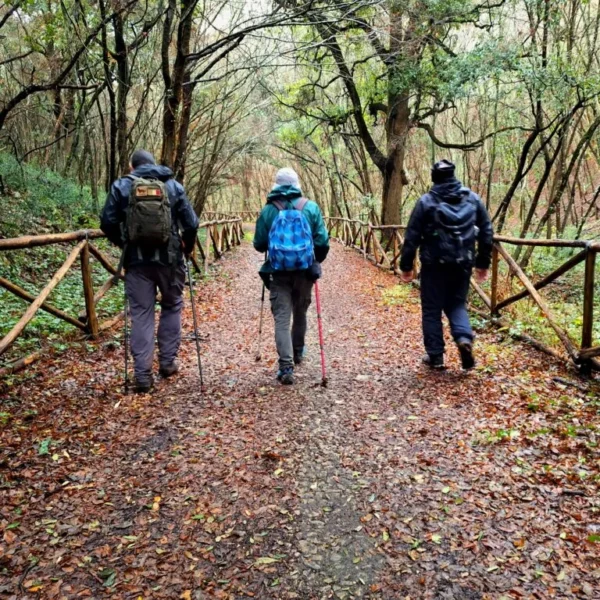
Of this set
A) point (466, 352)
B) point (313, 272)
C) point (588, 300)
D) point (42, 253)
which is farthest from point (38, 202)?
point (588, 300)

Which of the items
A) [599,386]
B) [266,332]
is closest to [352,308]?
[266,332]

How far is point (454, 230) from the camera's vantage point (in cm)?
451

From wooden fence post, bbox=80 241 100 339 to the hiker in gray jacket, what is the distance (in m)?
1.41

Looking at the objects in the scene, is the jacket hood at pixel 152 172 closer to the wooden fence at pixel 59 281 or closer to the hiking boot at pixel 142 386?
the wooden fence at pixel 59 281

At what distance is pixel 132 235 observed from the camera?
161 inches

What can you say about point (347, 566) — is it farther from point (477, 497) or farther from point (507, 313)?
point (507, 313)

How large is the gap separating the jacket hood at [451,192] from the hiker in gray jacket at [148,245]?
230 centimetres

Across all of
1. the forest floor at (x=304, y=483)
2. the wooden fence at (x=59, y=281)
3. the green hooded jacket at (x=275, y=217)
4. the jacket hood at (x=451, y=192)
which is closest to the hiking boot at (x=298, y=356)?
the forest floor at (x=304, y=483)

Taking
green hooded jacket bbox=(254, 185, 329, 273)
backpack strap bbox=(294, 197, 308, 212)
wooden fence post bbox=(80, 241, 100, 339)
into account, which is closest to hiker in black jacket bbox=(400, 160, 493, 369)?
green hooded jacket bbox=(254, 185, 329, 273)

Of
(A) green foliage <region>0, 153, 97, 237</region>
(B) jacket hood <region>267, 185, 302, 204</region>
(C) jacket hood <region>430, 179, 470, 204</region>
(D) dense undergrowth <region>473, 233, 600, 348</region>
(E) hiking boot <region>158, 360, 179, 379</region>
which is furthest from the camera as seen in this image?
(A) green foliage <region>0, 153, 97, 237</region>

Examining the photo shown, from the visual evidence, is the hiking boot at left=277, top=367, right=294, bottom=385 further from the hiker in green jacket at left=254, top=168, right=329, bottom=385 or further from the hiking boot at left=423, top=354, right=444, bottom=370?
the hiking boot at left=423, top=354, right=444, bottom=370

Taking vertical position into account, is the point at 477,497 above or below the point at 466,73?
below

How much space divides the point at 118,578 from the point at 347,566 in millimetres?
1086

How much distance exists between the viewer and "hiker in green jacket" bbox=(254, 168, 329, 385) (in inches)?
174
